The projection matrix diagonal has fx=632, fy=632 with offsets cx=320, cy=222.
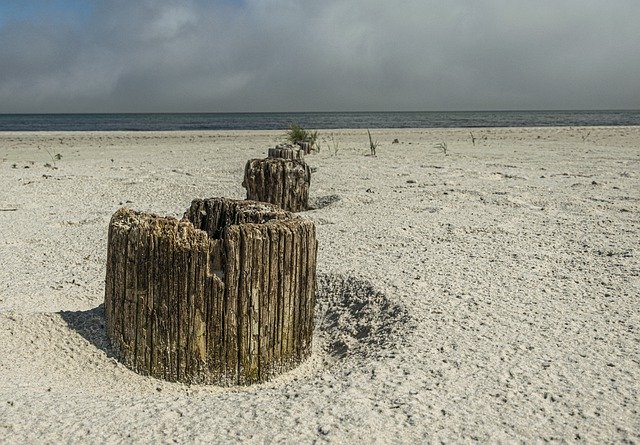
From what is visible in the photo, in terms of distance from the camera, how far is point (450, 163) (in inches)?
402

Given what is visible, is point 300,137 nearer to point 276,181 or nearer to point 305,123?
point 276,181

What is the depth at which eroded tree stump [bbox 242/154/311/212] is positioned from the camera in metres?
6.07

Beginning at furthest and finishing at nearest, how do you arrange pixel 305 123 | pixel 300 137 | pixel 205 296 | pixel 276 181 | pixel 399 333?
pixel 305 123, pixel 300 137, pixel 276 181, pixel 399 333, pixel 205 296

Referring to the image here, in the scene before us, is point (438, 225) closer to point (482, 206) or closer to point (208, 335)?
point (482, 206)

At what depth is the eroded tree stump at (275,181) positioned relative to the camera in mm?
6070

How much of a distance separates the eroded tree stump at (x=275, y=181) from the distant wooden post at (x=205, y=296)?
11.2 ft

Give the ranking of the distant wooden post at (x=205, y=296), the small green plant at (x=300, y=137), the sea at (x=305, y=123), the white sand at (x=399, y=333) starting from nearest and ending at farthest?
1. the white sand at (x=399, y=333)
2. the distant wooden post at (x=205, y=296)
3. the small green plant at (x=300, y=137)
4. the sea at (x=305, y=123)

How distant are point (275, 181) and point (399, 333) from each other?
133 inches

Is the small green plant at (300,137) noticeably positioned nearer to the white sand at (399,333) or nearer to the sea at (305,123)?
the white sand at (399,333)

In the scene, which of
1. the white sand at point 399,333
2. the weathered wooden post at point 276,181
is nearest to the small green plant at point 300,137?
the white sand at point 399,333

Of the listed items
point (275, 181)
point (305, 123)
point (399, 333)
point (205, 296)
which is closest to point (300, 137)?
point (275, 181)

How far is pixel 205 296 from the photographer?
2.49 meters

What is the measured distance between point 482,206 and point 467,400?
159 inches

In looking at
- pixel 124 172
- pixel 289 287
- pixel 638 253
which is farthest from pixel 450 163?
pixel 289 287
